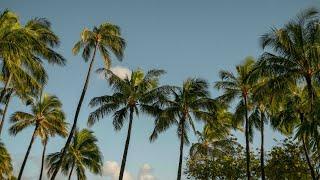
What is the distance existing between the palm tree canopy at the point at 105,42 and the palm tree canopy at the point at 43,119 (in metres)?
9.59

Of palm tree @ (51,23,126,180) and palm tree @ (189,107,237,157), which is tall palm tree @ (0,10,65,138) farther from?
palm tree @ (189,107,237,157)

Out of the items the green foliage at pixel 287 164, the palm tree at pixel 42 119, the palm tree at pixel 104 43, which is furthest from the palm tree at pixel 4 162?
the green foliage at pixel 287 164

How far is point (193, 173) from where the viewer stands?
50844mm

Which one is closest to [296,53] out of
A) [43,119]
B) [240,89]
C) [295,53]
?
[295,53]

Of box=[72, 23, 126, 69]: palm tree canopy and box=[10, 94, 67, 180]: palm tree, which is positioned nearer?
box=[72, 23, 126, 69]: palm tree canopy

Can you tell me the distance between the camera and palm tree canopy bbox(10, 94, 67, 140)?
41.4m

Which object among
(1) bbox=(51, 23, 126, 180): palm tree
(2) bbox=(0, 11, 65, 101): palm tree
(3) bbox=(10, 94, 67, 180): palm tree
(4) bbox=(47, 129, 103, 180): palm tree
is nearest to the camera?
Result: (2) bbox=(0, 11, 65, 101): palm tree

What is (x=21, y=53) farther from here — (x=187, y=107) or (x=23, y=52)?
(x=187, y=107)

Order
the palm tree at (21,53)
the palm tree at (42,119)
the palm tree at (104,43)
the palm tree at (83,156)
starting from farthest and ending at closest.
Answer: the palm tree at (83,156) < the palm tree at (42,119) < the palm tree at (104,43) < the palm tree at (21,53)

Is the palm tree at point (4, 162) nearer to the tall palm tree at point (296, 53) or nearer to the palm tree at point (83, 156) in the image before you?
the palm tree at point (83, 156)

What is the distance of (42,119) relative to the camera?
41.3 metres

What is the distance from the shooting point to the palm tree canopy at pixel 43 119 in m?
41.4

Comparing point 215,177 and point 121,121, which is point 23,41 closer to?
point 121,121

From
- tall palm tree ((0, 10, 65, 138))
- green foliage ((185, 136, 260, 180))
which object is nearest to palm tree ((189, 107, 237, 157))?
green foliage ((185, 136, 260, 180))
